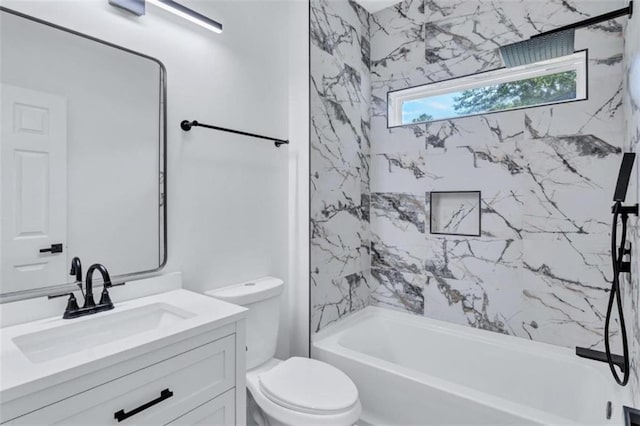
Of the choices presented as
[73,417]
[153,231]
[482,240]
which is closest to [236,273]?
[153,231]

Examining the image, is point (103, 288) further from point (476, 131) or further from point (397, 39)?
point (397, 39)

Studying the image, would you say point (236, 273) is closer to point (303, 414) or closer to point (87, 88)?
point (303, 414)

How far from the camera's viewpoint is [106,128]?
4.70ft

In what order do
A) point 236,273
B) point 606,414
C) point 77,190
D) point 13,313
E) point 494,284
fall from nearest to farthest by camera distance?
point 13,313
point 77,190
point 606,414
point 236,273
point 494,284

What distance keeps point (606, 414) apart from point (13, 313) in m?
2.48

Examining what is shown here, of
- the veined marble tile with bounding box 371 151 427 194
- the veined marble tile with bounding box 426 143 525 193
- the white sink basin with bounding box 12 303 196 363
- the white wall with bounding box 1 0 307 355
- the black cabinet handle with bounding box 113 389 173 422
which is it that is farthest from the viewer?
→ the veined marble tile with bounding box 371 151 427 194

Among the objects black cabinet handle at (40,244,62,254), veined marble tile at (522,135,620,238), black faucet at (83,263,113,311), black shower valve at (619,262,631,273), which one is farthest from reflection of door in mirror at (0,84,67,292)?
veined marble tile at (522,135,620,238)

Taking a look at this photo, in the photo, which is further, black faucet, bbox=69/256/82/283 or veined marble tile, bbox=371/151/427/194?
veined marble tile, bbox=371/151/427/194

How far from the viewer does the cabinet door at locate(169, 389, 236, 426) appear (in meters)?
1.16

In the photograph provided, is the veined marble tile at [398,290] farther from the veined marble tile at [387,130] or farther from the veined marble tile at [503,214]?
the veined marble tile at [387,130]

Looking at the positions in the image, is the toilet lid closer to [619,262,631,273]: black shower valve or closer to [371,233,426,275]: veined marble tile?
[371,233,426,275]: veined marble tile

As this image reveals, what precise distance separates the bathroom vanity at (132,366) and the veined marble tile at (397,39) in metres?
2.26

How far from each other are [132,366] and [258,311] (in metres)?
0.87

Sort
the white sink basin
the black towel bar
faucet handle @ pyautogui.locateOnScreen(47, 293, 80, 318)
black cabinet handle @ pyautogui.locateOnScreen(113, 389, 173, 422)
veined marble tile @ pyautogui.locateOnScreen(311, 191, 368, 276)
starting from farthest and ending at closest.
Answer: veined marble tile @ pyautogui.locateOnScreen(311, 191, 368, 276) → the black towel bar → faucet handle @ pyautogui.locateOnScreen(47, 293, 80, 318) → the white sink basin → black cabinet handle @ pyautogui.locateOnScreen(113, 389, 173, 422)
